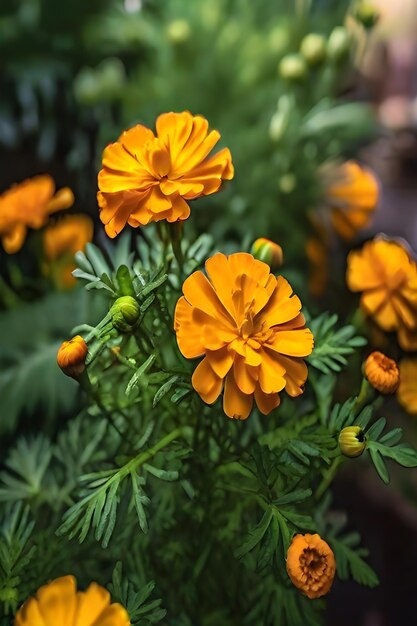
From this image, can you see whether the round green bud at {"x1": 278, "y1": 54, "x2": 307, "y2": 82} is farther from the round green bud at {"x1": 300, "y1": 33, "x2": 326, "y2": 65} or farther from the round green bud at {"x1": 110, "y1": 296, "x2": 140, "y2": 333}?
the round green bud at {"x1": 110, "y1": 296, "x2": 140, "y2": 333}

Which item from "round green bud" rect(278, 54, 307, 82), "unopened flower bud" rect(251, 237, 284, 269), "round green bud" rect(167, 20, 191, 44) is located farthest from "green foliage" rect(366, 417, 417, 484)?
"round green bud" rect(167, 20, 191, 44)

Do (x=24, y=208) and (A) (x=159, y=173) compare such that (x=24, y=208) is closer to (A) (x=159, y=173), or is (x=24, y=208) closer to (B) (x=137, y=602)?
(A) (x=159, y=173)

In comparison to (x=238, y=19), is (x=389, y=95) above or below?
below

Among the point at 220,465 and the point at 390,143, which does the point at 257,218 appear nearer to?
the point at 220,465

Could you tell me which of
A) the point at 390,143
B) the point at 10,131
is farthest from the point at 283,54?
the point at 390,143

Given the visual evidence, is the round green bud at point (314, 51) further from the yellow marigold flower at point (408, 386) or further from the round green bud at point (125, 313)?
the round green bud at point (125, 313)

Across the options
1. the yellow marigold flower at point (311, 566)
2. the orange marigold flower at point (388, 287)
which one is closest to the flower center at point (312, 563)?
the yellow marigold flower at point (311, 566)
